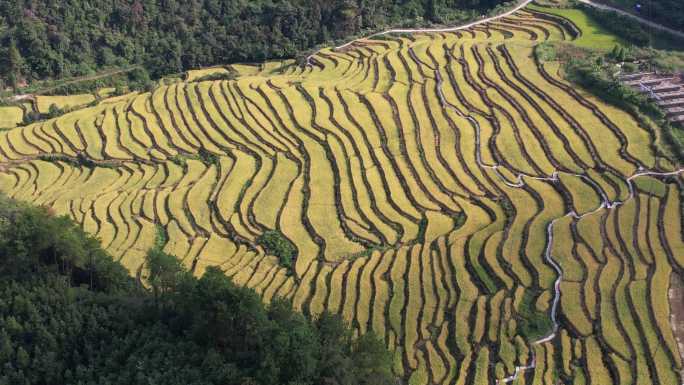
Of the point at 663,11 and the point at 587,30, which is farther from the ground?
the point at 663,11

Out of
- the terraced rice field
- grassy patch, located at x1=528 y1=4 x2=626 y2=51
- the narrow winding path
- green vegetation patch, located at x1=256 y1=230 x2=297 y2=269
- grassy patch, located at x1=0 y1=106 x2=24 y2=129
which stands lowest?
grassy patch, located at x1=0 y1=106 x2=24 y2=129

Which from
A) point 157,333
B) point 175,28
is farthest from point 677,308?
point 175,28

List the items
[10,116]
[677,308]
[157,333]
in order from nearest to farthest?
1. [157,333]
2. [677,308]
3. [10,116]

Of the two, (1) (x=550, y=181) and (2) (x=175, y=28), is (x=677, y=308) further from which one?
(2) (x=175, y=28)

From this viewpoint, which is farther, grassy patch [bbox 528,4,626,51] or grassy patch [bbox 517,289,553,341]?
grassy patch [bbox 528,4,626,51]

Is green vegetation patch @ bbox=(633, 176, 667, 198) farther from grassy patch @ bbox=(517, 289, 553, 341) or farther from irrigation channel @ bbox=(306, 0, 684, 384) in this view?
grassy patch @ bbox=(517, 289, 553, 341)

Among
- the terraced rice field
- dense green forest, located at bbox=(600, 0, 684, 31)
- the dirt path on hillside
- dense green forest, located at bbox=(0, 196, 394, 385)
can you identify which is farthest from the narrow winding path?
dense green forest, located at bbox=(0, 196, 394, 385)
